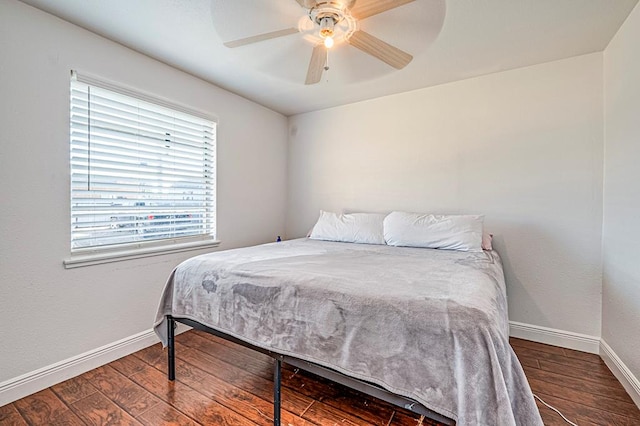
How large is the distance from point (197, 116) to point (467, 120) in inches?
102

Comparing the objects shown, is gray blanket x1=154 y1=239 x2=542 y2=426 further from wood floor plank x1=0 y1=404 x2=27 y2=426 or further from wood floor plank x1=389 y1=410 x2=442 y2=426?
wood floor plank x1=0 y1=404 x2=27 y2=426

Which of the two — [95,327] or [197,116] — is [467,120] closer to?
[197,116]

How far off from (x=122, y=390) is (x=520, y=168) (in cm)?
341

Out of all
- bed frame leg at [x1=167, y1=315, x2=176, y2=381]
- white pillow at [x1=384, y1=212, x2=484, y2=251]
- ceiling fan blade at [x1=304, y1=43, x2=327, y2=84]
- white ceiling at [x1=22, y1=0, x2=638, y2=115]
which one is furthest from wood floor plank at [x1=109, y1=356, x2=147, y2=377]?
ceiling fan blade at [x1=304, y1=43, x2=327, y2=84]

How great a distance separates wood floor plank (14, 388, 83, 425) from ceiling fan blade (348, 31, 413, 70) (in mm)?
2615

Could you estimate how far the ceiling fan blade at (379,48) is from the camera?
5.55 ft

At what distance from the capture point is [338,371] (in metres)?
1.21

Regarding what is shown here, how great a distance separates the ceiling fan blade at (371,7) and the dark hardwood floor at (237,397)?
216cm

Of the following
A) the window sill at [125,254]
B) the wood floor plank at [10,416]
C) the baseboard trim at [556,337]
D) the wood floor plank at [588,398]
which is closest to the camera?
the wood floor plank at [10,416]

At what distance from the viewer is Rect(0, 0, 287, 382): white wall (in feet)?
5.44

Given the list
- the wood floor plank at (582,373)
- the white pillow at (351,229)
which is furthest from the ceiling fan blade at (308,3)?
the wood floor plank at (582,373)

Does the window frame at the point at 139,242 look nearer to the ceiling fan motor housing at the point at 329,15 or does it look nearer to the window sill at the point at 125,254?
the window sill at the point at 125,254

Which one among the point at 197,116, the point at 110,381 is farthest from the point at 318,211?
the point at 110,381

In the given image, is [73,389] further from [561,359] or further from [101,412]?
[561,359]
